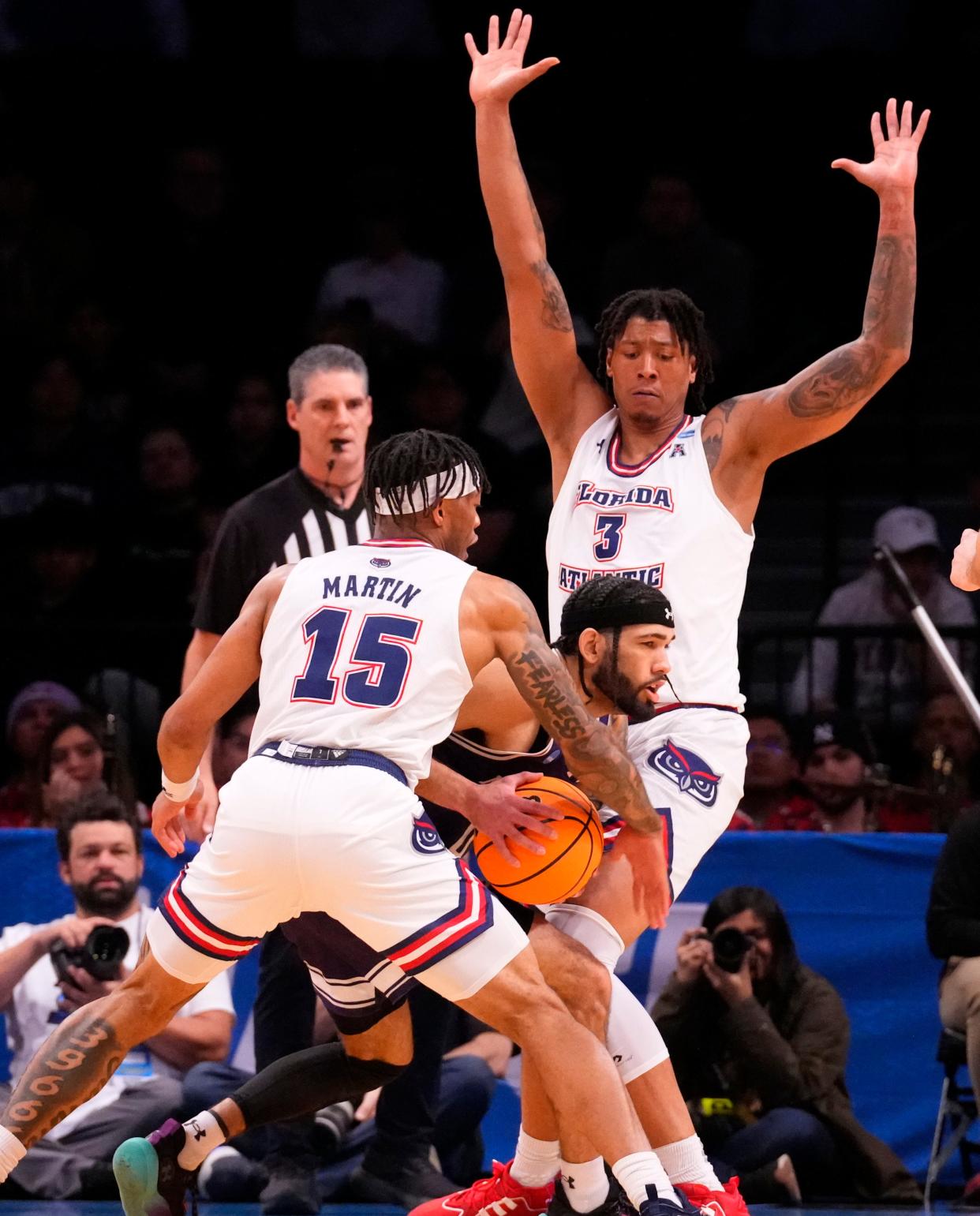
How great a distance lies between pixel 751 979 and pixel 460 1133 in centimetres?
116

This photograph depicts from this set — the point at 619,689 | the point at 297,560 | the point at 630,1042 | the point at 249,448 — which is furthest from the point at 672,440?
the point at 249,448

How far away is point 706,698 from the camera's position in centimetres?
559

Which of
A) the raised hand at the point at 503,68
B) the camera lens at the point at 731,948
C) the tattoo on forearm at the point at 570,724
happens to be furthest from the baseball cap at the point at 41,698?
the tattoo on forearm at the point at 570,724

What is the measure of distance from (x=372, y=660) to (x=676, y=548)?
1.14 meters

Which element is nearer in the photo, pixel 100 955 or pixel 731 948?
pixel 100 955

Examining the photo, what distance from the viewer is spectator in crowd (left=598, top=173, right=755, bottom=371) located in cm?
1114

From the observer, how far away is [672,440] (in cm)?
581

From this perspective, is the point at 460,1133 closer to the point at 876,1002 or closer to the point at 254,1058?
the point at 254,1058

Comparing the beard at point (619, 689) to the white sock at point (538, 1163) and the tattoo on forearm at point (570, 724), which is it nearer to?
the tattoo on forearm at point (570, 724)

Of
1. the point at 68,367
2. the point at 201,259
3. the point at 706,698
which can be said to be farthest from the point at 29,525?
the point at 706,698

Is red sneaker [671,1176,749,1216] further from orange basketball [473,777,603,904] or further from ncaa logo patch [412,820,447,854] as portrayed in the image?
Result: ncaa logo patch [412,820,447,854]

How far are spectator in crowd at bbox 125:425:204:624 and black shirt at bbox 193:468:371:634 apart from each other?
289 cm

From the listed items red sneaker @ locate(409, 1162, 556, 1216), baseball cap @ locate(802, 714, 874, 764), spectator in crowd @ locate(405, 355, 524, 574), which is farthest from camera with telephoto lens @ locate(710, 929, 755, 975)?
spectator in crowd @ locate(405, 355, 524, 574)

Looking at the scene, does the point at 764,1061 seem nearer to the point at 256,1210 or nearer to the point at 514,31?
the point at 256,1210
